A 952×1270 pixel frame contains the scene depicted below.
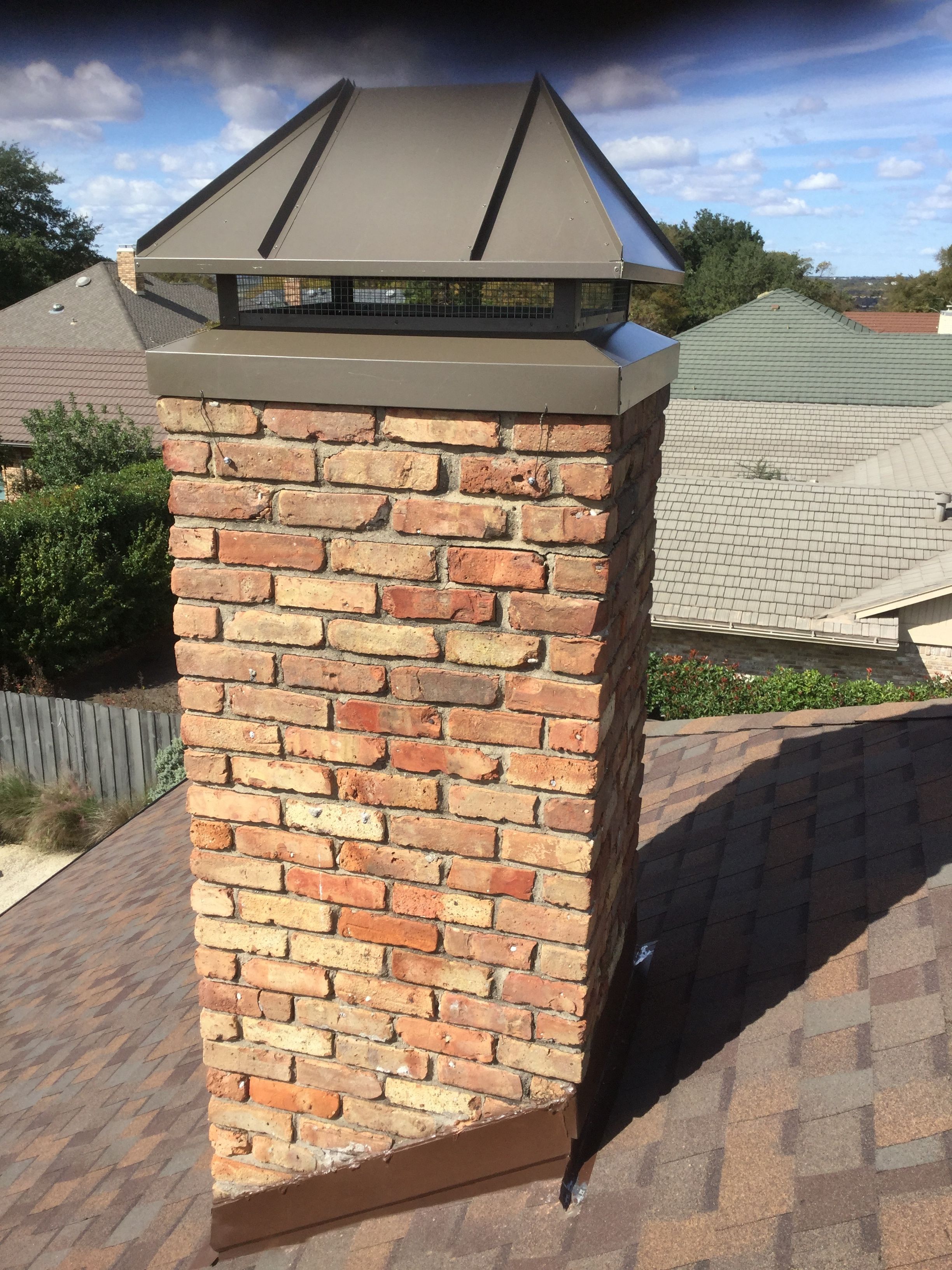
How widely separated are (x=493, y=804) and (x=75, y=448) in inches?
821

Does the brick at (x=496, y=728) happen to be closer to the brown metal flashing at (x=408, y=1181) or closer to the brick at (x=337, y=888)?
the brick at (x=337, y=888)

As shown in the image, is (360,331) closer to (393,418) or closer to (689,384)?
→ (393,418)

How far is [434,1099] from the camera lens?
2053 mm

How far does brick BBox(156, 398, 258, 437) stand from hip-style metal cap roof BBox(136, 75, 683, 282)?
0.81ft

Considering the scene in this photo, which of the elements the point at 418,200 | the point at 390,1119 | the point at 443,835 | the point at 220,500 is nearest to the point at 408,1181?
the point at 390,1119

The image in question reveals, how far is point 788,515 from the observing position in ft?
53.0

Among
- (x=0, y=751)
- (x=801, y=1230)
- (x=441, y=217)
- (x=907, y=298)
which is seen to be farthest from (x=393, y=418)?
(x=907, y=298)

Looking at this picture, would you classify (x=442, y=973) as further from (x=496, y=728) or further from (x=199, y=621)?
(x=199, y=621)

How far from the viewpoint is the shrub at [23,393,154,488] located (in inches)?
794

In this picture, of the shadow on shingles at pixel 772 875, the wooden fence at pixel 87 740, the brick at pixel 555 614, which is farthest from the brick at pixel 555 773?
the wooden fence at pixel 87 740

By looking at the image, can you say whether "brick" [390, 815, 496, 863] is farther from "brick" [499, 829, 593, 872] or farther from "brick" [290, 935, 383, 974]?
"brick" [290, 935, 383, 974]

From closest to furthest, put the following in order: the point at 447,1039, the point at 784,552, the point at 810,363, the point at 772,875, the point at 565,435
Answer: the point at 565,435 → the point at 447,1039 → the point at 772,875 → the point at 784,552 → the point at 810,363

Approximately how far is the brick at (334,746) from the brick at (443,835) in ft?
0.46

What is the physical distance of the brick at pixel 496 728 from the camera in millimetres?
1770
